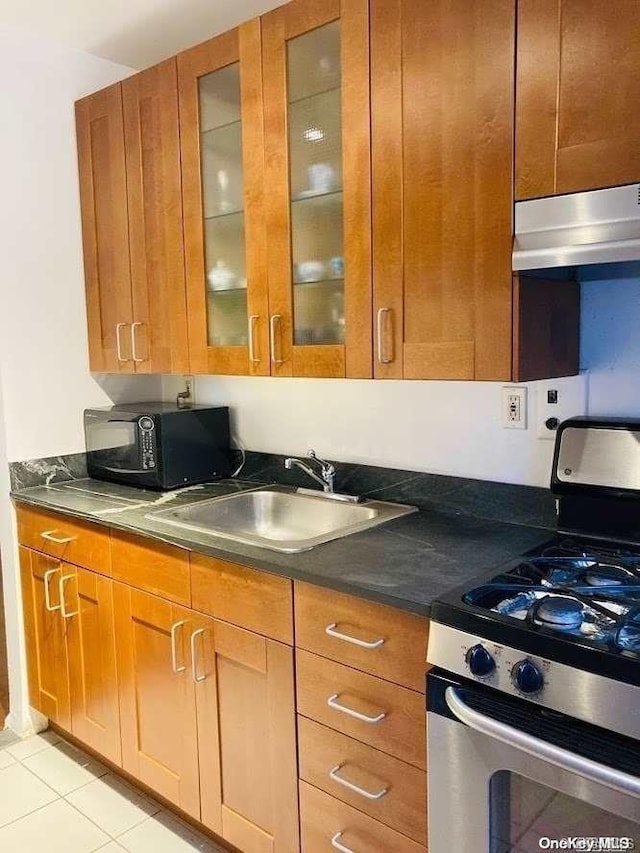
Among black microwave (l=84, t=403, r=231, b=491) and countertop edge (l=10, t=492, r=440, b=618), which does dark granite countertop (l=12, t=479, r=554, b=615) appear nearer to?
countertop edge (l=10, t=492, r=440, b=618)

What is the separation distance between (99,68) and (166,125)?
63 centimetres

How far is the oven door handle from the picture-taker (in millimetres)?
1089

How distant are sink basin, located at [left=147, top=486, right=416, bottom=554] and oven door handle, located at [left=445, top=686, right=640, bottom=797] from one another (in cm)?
73

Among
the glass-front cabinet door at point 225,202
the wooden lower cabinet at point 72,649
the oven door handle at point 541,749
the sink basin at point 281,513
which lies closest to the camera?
the oven door handle at point 541,749

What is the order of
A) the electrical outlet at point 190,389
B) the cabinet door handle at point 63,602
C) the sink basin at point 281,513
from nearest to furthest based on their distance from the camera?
the sink basin at point 281,513, the cabinet door handle at point 63,602, the electrical outlet at point 190,389

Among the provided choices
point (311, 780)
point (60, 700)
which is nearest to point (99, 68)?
point (60, 700)

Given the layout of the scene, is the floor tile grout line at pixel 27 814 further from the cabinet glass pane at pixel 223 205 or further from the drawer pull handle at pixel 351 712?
the cabinet glass pane at pixel 223 205

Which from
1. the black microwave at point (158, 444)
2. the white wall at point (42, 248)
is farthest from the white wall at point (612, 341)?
the white wall at point (42, 248)

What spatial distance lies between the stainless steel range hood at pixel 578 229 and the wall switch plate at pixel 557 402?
1.39 ft

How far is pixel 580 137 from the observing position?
139 cm

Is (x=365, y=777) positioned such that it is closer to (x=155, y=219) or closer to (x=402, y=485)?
(x=402, y=485)

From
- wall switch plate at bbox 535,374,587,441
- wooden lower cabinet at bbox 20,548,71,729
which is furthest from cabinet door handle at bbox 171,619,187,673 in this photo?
wall switch plate at bbox 535,374,587,441

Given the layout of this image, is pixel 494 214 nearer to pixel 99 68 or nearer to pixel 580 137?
pixel 580 137

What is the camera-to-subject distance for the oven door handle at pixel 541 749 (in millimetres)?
1089
